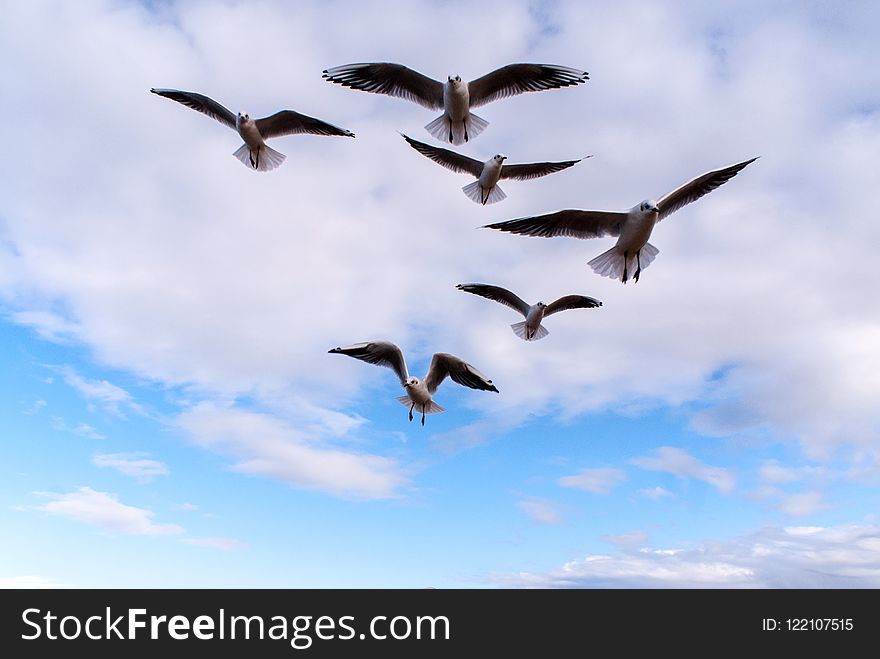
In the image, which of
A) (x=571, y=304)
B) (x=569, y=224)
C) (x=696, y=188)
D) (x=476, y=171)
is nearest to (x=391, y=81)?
(x=476, y=171)

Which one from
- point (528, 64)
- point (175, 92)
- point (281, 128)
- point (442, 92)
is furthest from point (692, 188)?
point (175, 92)

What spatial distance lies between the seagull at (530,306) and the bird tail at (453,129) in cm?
235

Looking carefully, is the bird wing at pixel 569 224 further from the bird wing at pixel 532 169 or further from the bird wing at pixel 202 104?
the bird wing at pixel 202 104

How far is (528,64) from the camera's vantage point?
10891mm

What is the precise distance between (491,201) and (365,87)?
2.70 meters

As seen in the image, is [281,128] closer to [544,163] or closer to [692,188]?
[544,163]

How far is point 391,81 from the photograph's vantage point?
11.3 metres

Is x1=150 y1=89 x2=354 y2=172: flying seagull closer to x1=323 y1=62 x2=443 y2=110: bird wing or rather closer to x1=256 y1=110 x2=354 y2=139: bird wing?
x1=256 y1=110 x2=354 y2=139: bird wing

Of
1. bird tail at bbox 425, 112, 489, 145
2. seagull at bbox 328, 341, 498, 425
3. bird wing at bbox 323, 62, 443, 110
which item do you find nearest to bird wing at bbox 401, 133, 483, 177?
bird tail at bbox 425, 112, 489, 145

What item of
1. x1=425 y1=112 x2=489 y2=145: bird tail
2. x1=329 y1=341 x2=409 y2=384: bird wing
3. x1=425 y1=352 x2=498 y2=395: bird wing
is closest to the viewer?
x1=329 y1=341 x2=409 y2=384: bird wing

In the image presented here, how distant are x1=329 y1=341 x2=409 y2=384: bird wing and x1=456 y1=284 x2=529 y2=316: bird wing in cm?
200

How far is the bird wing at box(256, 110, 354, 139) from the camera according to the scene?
11.7 metres

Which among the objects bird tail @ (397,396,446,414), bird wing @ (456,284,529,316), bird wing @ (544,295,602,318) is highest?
bird wing @ (456,284,529,316)

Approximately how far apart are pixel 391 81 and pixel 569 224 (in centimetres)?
343
